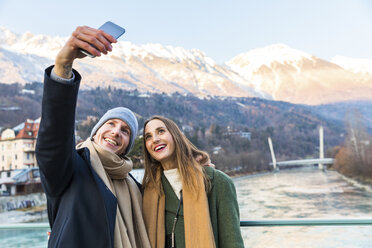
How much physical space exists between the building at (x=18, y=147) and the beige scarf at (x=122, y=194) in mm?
37700

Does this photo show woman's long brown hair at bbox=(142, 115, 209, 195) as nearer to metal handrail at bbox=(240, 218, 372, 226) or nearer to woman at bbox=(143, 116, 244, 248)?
woman at bbox=(143, 116, 244, 248)

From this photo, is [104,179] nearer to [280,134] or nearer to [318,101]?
[280,134]

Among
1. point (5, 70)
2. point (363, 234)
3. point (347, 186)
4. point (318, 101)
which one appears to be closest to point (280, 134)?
point (347, 186)

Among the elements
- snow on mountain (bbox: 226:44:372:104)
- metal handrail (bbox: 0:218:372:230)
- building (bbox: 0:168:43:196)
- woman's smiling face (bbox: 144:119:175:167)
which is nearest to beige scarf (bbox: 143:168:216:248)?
woman's smiling face (bbox: 144:119:175:167)

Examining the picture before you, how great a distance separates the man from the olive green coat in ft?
0.39

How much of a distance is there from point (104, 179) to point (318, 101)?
92.9 m

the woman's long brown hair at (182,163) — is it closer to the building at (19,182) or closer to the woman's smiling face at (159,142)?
the woman's smiling face at (159,142)

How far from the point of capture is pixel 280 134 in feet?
190

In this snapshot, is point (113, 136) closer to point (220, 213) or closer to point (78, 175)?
point (78, 175)

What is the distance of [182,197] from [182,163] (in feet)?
0.39

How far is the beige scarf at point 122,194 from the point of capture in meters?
0.95

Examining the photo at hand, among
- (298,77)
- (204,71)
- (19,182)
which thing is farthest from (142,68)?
(19,182)

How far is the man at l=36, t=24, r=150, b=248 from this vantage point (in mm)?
709

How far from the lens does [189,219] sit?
1.08 m
